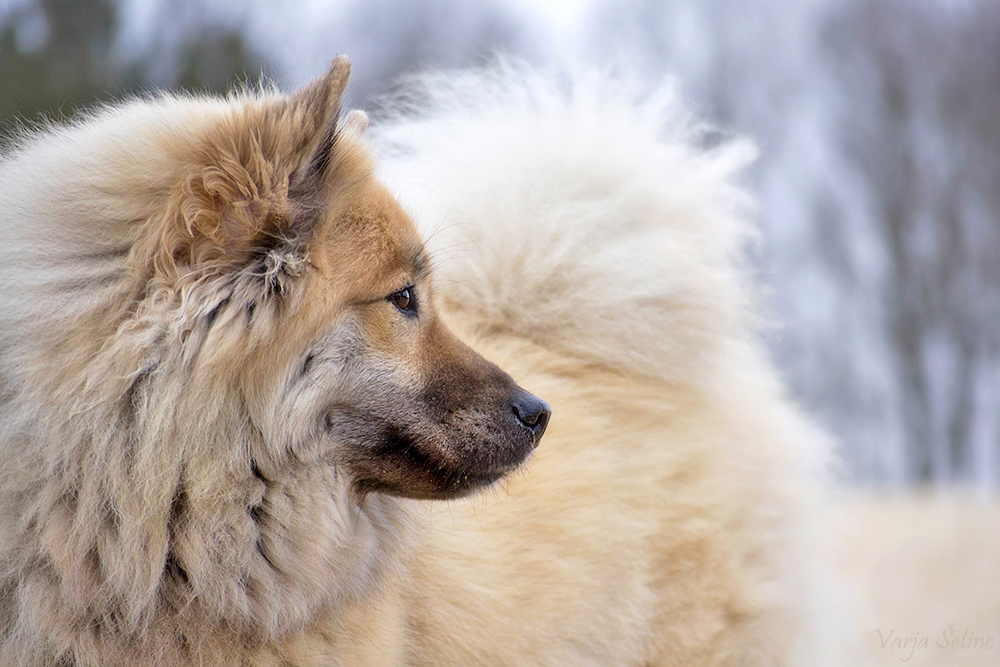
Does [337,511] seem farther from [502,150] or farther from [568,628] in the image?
[502,150]

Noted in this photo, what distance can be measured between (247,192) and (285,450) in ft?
2.06

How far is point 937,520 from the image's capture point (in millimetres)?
7926

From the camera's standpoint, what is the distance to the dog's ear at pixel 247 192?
198 cm

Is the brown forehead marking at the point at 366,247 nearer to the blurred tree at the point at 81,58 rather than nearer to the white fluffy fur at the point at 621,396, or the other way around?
the white fluffy fur at the point at 621,396

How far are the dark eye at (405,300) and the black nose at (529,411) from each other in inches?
14.6

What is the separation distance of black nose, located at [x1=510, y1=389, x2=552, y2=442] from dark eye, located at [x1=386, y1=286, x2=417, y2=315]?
372mm

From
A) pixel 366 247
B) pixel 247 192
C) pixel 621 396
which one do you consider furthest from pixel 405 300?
pixel 621 396

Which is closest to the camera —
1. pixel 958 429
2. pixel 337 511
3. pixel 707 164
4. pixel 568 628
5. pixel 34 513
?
pixel 34 513

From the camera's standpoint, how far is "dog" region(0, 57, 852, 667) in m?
1.95

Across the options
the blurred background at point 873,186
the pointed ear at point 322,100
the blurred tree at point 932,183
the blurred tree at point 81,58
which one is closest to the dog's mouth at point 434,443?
the pointed ear at point 322,100

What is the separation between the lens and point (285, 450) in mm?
2104

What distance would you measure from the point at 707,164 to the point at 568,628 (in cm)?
211

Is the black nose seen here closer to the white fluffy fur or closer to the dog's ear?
the white fluffy fur

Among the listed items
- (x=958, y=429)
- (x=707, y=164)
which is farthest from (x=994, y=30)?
(x=707, y=164)
